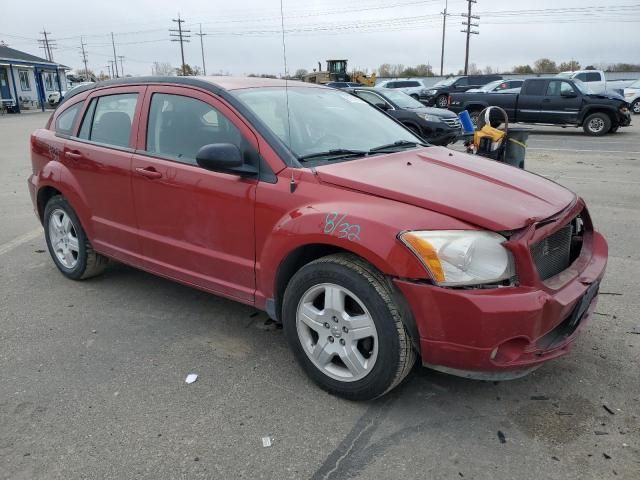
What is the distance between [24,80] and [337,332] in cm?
4715

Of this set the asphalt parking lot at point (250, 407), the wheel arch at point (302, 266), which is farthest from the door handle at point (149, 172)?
the wheel arch at point (302, 266)

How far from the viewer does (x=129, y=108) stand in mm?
3949

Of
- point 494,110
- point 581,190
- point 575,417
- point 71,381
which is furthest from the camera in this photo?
point 581,190

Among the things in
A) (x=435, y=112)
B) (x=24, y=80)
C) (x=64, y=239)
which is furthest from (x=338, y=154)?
(x=24, y=80)

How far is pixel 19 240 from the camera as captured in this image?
19.7 feet

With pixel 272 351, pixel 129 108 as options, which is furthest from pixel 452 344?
pixel 129 108

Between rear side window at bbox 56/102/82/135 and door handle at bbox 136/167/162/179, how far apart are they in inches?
47.6

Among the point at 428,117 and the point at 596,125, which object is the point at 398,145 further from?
the point at 596,125

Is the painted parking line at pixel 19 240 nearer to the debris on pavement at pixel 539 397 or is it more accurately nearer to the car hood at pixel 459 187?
the car hood at pixel 459 187

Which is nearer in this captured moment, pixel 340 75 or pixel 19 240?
pixel 19 240

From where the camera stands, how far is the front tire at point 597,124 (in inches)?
635

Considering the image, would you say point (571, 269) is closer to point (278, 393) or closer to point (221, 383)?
point (278, 393)

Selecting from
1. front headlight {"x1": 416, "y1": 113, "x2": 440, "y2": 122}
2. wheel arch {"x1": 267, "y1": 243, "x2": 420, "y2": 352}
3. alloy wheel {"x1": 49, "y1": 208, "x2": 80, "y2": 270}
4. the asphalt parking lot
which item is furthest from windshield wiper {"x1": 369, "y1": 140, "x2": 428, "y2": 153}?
front headlight {"x1": 416, "y1": 113, "x2": 440, "y2": 122}

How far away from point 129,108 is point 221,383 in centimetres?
218
